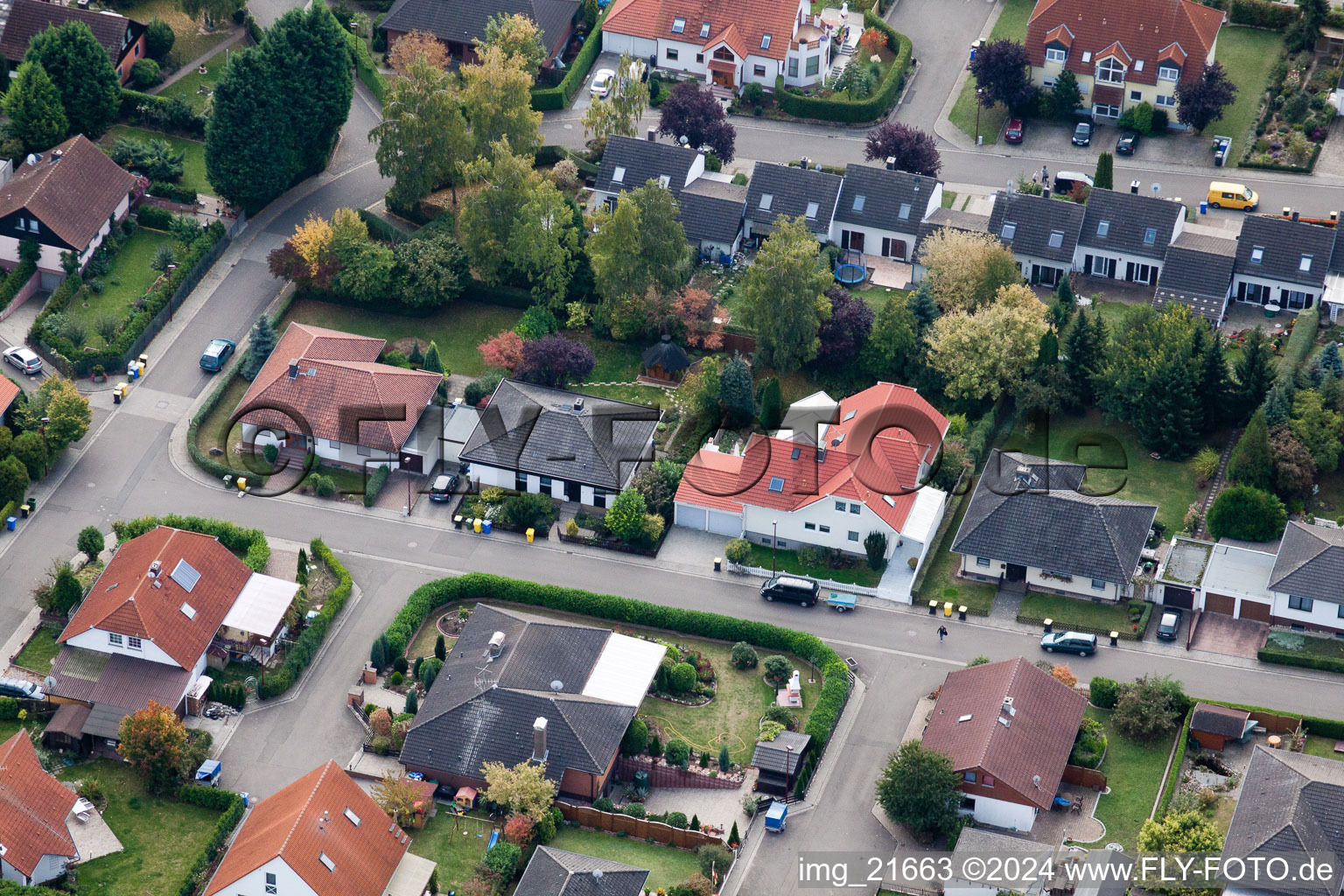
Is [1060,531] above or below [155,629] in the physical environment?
above

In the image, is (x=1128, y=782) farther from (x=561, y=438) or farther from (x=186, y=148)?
(x=186, y=148)

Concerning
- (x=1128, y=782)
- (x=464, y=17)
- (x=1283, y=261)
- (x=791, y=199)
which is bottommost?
(x=1128, y=782)

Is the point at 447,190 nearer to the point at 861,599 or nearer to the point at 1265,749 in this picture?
the point at 861,599

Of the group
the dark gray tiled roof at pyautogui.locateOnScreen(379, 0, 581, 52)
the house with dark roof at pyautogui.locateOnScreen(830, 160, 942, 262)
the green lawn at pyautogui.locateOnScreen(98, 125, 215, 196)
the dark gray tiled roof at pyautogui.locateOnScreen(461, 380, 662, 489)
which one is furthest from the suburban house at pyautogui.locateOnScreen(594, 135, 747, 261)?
the green lawn at pyautogui.locateOnScreen(98, 125, 215, 196)

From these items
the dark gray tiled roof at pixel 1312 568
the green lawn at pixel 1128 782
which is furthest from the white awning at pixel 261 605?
the dark gray tiled roof at pixel 1312 568

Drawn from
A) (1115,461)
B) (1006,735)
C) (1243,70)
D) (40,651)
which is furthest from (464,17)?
(1006,735)

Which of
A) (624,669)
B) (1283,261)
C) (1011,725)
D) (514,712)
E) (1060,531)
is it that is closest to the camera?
(1011,725)

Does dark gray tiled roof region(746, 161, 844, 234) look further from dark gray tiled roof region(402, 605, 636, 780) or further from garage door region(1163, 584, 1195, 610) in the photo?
dark gray tiled roof region(402, 605, 636, 780)
